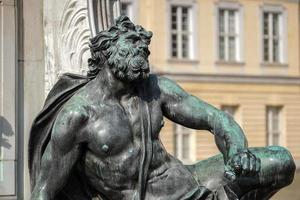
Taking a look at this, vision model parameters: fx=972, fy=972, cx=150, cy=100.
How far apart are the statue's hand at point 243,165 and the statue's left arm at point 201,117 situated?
0.40 feet

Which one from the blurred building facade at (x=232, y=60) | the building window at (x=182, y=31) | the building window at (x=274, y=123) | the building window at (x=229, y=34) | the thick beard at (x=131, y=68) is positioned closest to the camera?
the thick beard at (x=131, y=68)

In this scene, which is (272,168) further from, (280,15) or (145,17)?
(280,15)

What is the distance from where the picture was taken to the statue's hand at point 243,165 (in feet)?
12.5

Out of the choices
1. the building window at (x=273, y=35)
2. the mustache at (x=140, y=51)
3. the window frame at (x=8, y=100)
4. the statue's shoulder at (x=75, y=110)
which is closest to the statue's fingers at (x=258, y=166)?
the mustache at (x=140, y=51)

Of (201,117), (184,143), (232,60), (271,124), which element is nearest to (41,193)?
(201,117)

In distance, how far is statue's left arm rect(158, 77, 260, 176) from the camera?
4.04 metres

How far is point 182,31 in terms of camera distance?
1533 inches

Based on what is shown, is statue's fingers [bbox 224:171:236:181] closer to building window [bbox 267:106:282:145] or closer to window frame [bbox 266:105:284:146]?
window frame [bbox 266:105:284:146]

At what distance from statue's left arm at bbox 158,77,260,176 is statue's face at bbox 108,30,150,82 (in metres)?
0.27

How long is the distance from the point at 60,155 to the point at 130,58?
1.64 ft

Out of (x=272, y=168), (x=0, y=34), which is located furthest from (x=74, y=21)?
(x=272, y=168)

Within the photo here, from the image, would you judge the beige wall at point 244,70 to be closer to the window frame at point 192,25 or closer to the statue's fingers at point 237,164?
the window frame at point 192,25

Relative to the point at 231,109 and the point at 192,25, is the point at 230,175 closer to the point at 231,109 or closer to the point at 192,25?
the point at 192,25

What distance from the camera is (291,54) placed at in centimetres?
4191
